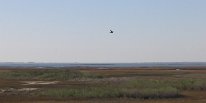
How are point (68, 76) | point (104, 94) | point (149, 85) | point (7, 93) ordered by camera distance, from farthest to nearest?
point (68, 76) < point (149, 85) < point (7, 93) < point (104, 94)

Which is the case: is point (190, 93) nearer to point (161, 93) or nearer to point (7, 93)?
point (161, 93)

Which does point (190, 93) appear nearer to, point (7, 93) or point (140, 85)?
point (140, 85)

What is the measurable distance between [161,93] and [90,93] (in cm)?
583

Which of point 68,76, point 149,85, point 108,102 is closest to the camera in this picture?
point 108,102

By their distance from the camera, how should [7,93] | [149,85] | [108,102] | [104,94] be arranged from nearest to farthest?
[108,102]
[104,94]
[7,93]
[149,85]

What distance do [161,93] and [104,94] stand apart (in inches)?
186

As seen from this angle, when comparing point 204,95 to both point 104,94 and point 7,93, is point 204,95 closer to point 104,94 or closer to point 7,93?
point 104,94

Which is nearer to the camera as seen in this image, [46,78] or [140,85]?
[140,85]

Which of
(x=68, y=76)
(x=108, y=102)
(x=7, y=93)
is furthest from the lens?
(x=68, y=76)

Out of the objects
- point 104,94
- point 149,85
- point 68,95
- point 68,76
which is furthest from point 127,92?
point 68,76

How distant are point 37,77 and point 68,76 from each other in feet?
18.8

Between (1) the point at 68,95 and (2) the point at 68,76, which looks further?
(2) the point at 68,76

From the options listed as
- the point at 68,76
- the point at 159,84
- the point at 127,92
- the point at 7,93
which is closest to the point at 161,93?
the point at 127,92

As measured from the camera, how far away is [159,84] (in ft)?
160
